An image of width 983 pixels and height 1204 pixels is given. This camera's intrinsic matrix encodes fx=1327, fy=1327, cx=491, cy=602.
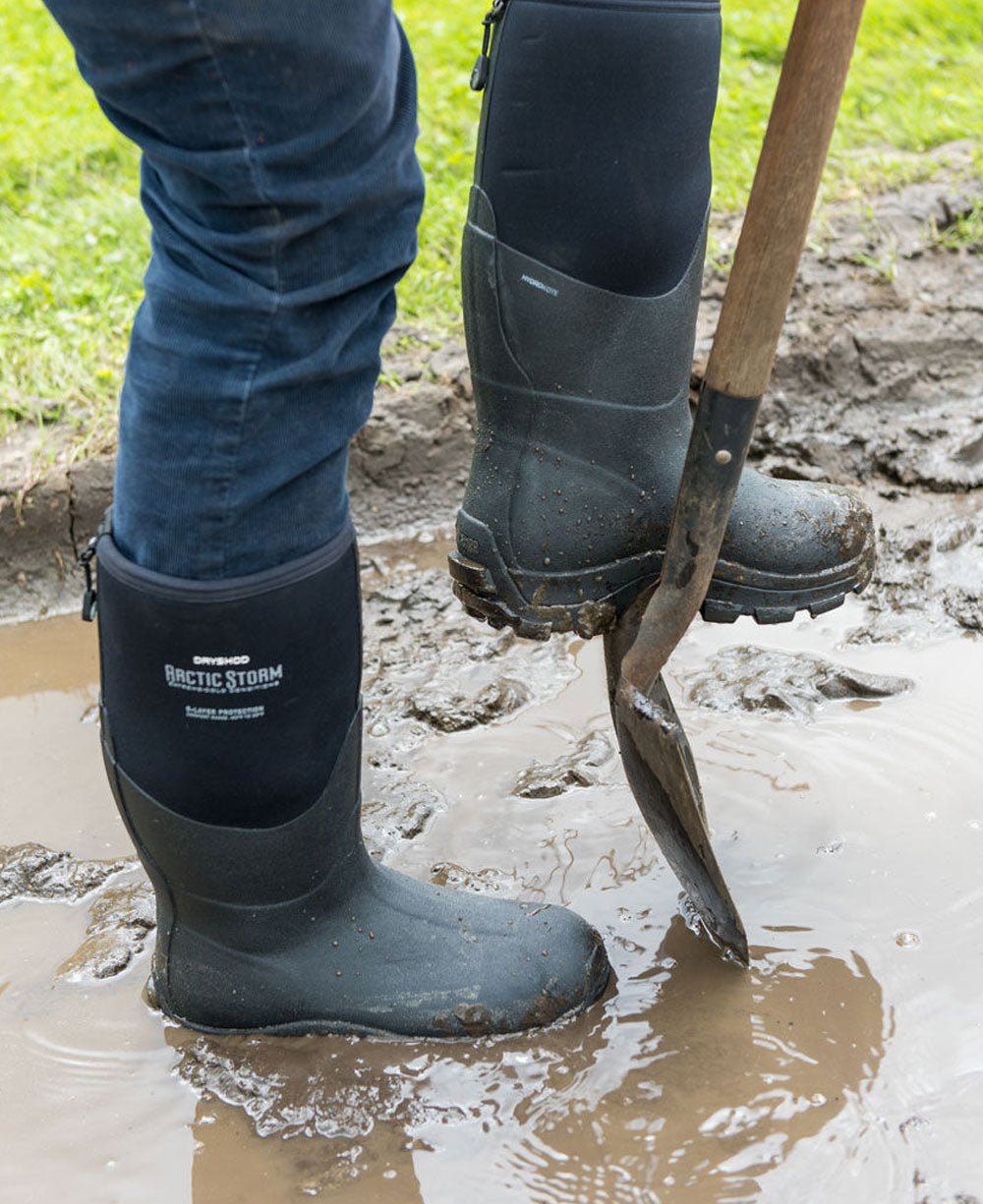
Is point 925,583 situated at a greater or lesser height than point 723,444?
lesser

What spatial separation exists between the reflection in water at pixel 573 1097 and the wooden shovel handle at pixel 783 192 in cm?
72

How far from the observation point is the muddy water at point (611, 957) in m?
1.38

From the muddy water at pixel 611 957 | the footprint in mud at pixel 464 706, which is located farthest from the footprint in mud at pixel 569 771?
the footprint in mud at pixel 464 706

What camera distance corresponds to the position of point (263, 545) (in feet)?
4.20

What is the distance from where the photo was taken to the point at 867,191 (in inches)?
131

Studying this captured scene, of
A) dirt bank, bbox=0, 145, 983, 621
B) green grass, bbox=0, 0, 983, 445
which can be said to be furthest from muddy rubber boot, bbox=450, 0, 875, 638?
green grass, bbox=0, 0, 983, 445

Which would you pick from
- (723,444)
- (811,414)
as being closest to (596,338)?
(723,444)

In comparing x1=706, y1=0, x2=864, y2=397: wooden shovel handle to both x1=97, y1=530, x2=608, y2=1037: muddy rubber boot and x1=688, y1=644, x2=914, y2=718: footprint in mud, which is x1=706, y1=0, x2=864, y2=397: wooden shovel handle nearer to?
x1=97, y1=530, x2=608, y2=1037: muddy rubber boot

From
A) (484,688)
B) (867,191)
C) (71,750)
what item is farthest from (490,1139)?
(867,191)

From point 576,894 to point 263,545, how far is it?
726 millimetres

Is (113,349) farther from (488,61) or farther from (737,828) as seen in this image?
(737,828)

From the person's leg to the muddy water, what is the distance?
0.29 ft

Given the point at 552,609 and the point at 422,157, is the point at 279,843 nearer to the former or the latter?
the point at 552,609

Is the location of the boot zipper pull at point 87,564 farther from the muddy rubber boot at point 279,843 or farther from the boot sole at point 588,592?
the boot sole at point 588,592
